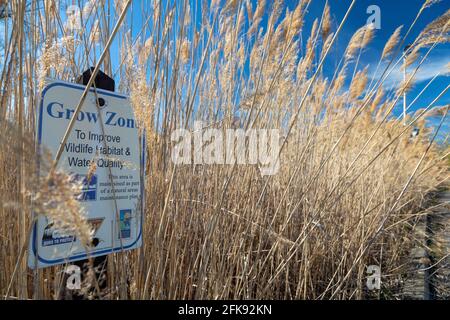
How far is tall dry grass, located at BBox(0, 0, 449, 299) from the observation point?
76 centimetres

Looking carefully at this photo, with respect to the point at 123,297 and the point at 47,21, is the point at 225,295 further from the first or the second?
the point at 47,21

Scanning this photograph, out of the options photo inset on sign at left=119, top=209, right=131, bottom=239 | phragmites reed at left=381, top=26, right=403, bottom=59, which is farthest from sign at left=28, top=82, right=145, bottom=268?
phragmites reed at left=381, top=26, right=403, bottom=59

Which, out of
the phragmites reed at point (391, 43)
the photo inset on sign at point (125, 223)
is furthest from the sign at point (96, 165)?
the phragmites reed at point (391, 43)

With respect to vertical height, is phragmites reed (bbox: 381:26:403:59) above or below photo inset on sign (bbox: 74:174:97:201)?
above

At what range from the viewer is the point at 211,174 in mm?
1421

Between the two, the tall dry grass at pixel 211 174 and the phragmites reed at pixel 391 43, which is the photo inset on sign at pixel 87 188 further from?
the phragmites reed at pixel 391 43

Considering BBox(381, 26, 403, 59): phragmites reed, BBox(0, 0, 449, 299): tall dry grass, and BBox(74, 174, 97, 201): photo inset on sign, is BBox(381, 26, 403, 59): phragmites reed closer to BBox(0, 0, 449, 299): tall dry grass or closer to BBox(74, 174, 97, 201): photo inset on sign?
BBox(0, 0, 449, 299): tall dry grass

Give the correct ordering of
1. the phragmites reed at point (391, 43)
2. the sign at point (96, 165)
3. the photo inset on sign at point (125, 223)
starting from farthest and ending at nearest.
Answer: the phragmites reed at point (391, 43) < the photo inset on sign at point (125, 223) < the sign at point (96, 165)

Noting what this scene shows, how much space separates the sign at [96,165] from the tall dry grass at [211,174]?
0.14 feet

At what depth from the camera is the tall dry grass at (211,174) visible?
76cm

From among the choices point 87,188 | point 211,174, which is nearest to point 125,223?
point 87,188

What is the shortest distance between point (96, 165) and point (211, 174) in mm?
805

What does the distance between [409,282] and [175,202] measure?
1.22 metres

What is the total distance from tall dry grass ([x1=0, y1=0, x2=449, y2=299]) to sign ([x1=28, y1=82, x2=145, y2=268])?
4 centimetres
